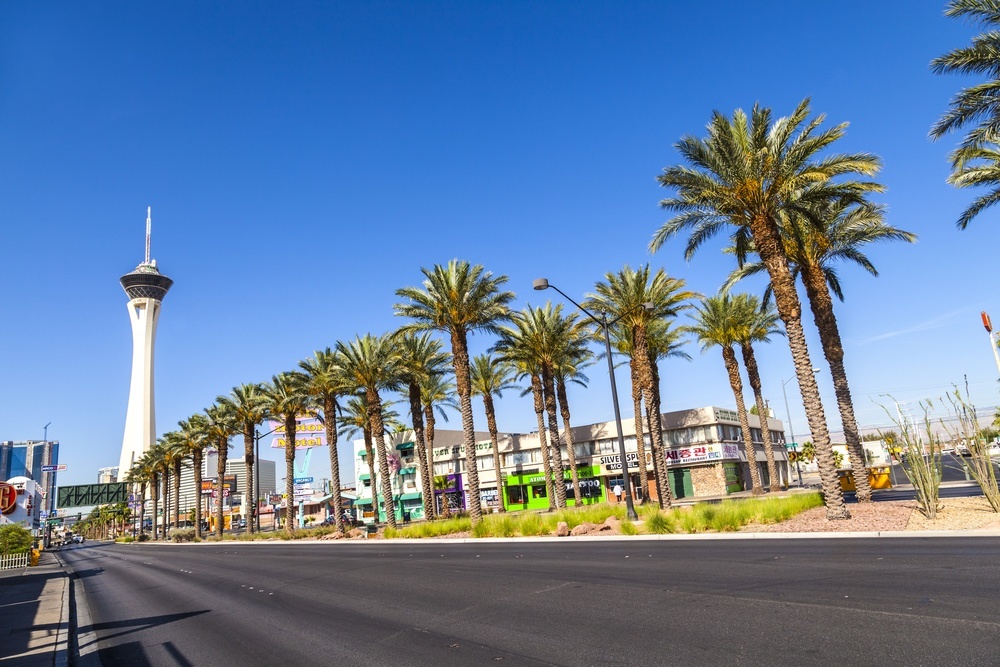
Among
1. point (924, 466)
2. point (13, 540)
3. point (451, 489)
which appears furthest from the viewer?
point (451, 489)

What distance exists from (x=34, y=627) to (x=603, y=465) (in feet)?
151

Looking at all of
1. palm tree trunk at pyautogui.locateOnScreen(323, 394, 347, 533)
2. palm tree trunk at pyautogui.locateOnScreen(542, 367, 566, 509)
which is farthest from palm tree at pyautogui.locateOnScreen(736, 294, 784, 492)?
palm tree trunk at pyautogui.locateOnScreen(323, 394, 347, 533)

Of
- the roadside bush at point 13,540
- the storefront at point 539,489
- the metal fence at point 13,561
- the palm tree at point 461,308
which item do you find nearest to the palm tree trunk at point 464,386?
the palm tree at point 461,308

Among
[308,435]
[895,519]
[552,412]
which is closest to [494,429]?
[552,412]

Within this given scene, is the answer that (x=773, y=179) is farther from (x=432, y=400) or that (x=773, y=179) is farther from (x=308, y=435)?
(x=308, y=435)

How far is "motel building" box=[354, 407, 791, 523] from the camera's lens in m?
50.0

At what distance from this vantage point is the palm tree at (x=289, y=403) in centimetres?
4869

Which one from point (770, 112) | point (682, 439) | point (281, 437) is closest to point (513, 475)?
point (682, 439)

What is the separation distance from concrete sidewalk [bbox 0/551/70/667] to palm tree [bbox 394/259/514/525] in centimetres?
1902

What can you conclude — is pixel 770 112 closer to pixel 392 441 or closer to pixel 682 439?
pixel 682 439

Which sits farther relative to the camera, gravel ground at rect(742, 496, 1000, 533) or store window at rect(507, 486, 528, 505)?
store window at rect(507, 486, 528, 505)

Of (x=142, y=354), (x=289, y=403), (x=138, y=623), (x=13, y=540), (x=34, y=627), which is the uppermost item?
(x=142, y=354)

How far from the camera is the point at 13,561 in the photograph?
41469 mm

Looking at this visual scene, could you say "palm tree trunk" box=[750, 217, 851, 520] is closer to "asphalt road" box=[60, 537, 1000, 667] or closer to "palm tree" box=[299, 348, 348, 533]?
"asphalt road" box=[60, 537, 1000, 667]
